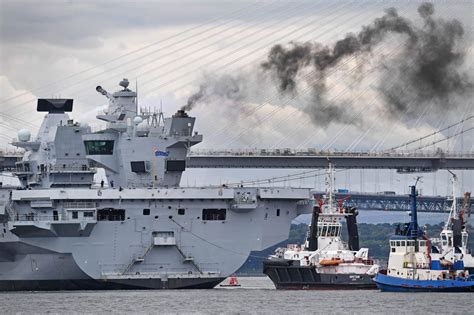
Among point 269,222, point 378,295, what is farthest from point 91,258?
point 378,295

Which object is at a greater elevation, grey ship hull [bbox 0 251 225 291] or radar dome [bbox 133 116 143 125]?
radar dome [bbox 133 116 143 125]

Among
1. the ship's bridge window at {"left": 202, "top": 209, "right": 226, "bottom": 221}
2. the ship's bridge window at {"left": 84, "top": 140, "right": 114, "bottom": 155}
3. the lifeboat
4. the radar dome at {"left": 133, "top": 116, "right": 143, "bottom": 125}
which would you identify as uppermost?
the radar dome at {"left": 133, "top": 116, "right": 143, "bottom": 125}

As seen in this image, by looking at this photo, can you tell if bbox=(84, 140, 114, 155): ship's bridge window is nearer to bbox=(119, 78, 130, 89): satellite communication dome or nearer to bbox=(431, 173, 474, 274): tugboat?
bbox=(119, 78, 130, 89): satellite communication dome

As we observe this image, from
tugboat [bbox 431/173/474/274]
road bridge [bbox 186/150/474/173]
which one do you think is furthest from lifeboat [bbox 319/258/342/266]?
road bridge [bbox 186/150/474/173]

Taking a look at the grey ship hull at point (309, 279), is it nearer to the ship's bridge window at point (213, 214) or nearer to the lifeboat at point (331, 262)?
the lifeboat at point (331, 262)

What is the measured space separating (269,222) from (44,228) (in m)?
10.0

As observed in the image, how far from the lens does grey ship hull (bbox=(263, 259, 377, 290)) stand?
68.0 meters

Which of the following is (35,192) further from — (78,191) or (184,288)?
(184,288)

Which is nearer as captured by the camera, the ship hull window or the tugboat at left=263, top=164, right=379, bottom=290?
the tugboat at left=263, top=164, right=379, bottom=290

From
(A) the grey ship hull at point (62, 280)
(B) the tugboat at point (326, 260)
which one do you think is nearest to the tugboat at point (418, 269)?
(B) the tugboat at point (326, 260)

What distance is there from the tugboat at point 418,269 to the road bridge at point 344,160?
153 feet

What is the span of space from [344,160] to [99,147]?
46.1 meters

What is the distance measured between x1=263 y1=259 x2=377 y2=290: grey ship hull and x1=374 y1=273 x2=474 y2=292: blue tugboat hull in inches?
177

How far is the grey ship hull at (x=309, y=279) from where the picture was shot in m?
68.0
